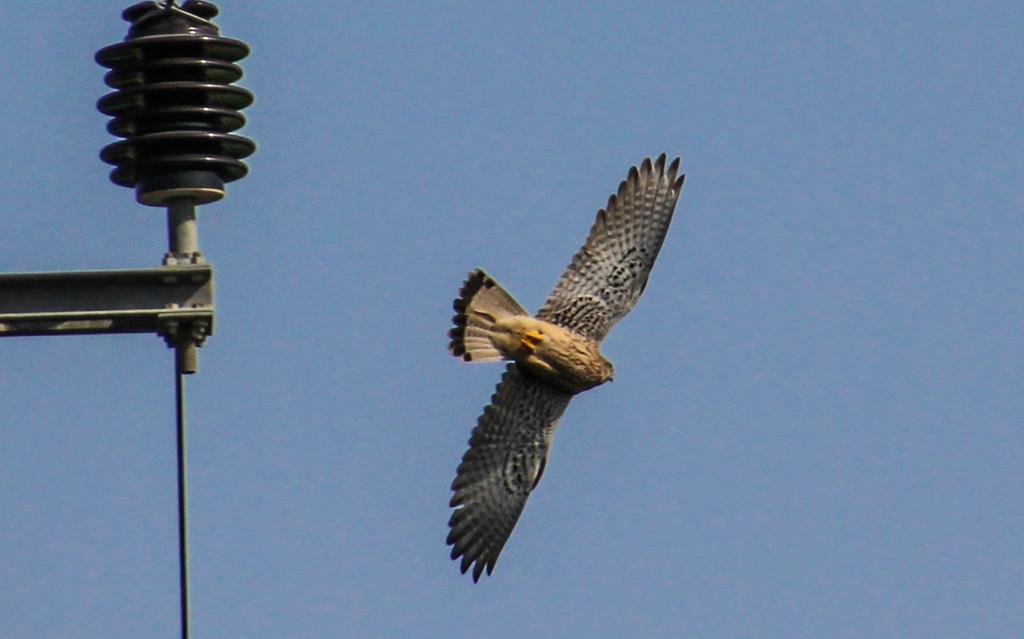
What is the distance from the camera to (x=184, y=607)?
9203mm

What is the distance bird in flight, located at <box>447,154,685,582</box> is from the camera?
15.2 m

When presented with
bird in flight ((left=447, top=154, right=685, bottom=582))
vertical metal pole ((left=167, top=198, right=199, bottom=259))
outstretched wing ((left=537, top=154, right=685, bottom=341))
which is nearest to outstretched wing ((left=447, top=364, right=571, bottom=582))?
bird in flight ((left=447, top=154, right=685, bottom=582))

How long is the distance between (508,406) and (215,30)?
233 inches

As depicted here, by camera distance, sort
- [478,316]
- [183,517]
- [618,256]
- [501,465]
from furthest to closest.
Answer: [618,256] < [501,465] < [478,316] < [183,517]

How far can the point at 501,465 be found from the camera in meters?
15.8

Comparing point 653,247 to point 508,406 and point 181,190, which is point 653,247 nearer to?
point 508,406

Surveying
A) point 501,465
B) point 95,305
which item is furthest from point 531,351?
point 95,305

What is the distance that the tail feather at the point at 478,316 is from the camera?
594 inches

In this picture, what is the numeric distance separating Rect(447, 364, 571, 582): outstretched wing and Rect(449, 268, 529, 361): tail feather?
0.57 metres

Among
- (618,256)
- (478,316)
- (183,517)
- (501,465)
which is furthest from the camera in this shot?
(618,256)

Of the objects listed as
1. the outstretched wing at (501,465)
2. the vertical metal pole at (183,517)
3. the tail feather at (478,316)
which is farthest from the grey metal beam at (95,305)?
the outstretched wing at (501,465)

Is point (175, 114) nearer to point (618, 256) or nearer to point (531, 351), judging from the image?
point (531, 351)

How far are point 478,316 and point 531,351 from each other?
42 cm

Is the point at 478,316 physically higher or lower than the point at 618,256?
lower
